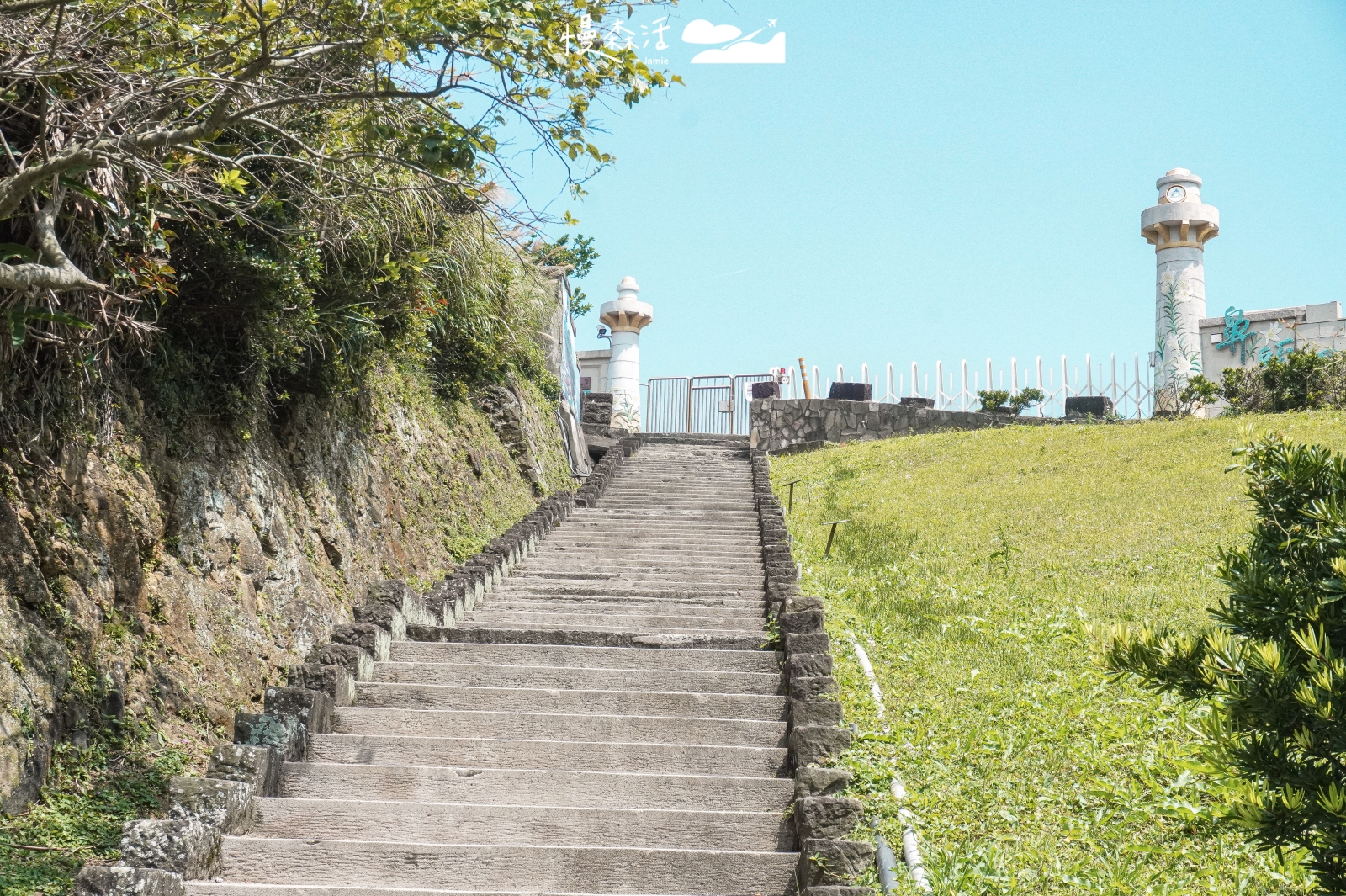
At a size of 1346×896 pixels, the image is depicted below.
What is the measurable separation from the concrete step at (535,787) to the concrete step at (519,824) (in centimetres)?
19

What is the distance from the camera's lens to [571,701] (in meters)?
6.62

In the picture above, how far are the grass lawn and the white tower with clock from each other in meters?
5.33

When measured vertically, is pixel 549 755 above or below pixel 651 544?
below

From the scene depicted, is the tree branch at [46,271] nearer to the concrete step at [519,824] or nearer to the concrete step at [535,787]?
the concrete step at [519,824]

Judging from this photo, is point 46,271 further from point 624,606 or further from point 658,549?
point 658,549

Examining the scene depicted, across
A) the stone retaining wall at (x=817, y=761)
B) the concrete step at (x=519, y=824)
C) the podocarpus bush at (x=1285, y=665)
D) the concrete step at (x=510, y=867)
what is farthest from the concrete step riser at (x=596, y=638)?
the podocarpus bush at (x=1285, y=665)

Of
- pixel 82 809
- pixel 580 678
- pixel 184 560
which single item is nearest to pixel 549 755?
pixel 580 678

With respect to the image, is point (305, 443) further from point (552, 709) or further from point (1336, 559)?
point (1336, 559)

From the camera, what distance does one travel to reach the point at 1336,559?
271cm

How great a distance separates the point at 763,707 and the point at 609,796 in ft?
4.37

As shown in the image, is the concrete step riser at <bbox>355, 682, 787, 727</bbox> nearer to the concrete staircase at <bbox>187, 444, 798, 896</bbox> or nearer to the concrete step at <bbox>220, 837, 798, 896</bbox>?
the concrete staircase at <bbox>187, 444, 798, 896</bbox>

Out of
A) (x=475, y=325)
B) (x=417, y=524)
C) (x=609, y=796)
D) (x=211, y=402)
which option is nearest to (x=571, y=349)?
(x=475, y=325)

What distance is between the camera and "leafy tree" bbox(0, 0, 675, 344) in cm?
462

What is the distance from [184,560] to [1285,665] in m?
5.60
